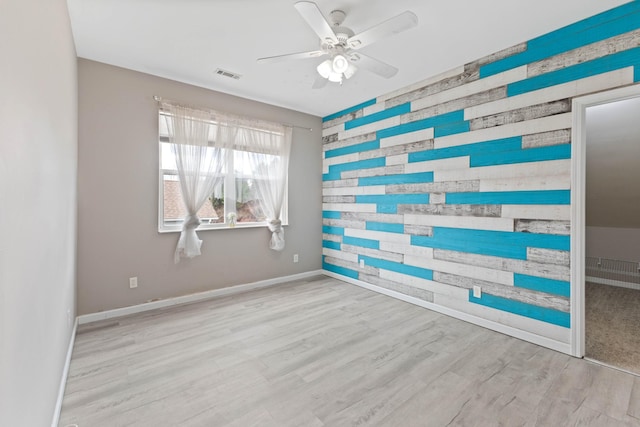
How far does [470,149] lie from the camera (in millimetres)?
3076

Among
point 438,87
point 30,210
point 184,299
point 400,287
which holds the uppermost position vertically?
point 438,87

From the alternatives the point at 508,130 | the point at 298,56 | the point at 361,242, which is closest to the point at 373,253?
the point at 361,242

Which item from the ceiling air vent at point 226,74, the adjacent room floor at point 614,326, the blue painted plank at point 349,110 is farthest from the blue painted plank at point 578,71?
the ceiling air vent at point 226,74

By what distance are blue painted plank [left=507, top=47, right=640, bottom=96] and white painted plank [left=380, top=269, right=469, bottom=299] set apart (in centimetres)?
212

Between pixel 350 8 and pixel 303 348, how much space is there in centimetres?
288

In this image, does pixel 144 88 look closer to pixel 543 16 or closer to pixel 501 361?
pixel 543 16

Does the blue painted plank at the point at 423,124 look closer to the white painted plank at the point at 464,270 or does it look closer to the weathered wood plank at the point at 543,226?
the weathered wood plank at the point at 543,226

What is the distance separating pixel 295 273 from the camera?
4.75 metres

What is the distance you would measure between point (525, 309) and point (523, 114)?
1.85 m

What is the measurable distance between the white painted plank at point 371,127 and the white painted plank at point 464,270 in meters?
1.82

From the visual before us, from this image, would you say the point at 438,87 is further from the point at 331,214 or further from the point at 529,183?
the point at 331,214

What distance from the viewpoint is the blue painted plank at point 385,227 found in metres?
3.82

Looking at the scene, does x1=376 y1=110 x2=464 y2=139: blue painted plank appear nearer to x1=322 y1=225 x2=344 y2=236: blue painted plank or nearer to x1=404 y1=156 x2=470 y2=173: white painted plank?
x1=404 y1=156 x2=470 y2=173: white painted plank

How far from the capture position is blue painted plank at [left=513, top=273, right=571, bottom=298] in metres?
2.46
